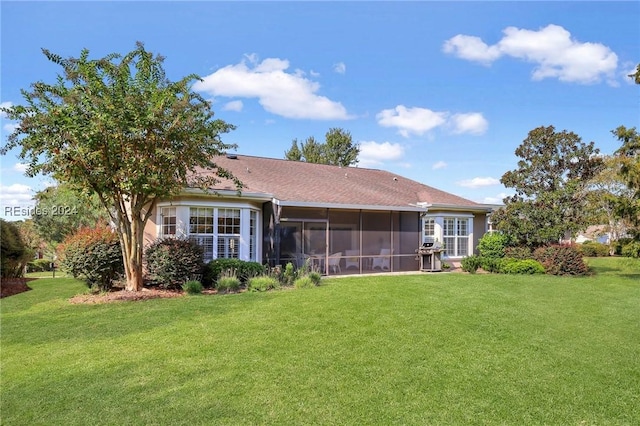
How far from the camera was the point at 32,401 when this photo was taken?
180 inches

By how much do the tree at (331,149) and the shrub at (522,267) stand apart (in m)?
27.1

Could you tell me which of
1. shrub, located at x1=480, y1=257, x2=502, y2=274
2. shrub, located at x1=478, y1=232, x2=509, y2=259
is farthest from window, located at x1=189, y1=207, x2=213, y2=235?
shrub, located at x1=478, y1=232, x2=509, y2=259

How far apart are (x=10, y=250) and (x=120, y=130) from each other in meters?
8.17

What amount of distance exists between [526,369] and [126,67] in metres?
11.2

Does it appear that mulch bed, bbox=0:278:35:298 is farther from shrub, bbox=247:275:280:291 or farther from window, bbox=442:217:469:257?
window, bbox=442:217:469:257

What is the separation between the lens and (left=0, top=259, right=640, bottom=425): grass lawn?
14.3ft

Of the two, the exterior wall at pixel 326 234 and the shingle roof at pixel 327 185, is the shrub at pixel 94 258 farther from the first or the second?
the shingle roof at pixel 327 185

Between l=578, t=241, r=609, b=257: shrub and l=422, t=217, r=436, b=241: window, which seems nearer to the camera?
l=422, t=217, r=436, b=241: window

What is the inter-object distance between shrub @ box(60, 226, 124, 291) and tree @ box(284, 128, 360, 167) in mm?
31623

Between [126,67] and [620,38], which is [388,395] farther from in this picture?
[620,38]

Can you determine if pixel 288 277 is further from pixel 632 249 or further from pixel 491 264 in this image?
pixel 632 249

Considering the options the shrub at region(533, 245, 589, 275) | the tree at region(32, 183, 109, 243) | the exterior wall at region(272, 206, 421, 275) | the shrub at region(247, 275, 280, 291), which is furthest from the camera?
the tree at region(32, 183, 109, 243)

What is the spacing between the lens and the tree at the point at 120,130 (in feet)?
31.9

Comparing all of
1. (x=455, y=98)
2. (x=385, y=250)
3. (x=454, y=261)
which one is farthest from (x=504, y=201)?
(x=385, y=250)
